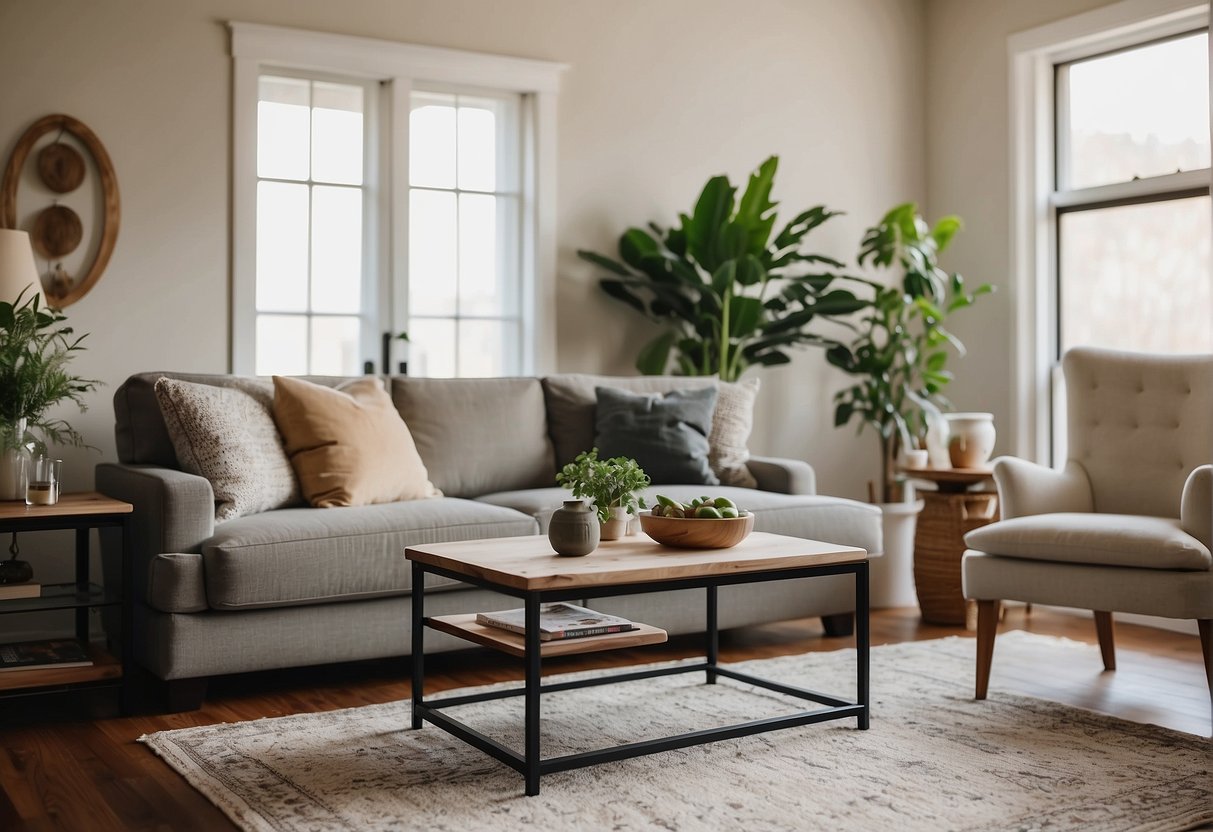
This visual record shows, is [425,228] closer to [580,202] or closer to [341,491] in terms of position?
[580,202]

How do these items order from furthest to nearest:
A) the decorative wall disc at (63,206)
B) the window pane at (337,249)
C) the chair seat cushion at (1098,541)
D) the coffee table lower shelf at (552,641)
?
the window pane at (337,249), the decorative wall disc at (63,206), the chair seat cushion at (1098,541), the coffee table lower shelf at (552,641)

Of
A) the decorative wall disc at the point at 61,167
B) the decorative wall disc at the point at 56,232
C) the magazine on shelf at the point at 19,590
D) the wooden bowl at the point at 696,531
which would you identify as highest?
the decorative wall disc at the point at 61,167

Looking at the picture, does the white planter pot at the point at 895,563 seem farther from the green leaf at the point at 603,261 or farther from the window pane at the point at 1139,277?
the green leaf at the point at 603,261

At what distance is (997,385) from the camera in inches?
215

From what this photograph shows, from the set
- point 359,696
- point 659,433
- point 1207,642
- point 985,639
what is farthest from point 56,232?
point 1207,642

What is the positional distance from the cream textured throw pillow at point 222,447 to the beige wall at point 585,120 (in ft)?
2.35

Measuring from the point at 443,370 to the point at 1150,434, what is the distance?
8.55 ft

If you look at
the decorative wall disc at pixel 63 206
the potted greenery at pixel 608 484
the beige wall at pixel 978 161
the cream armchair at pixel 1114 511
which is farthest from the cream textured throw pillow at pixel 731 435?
the decorative wall disc at pixel 63 206

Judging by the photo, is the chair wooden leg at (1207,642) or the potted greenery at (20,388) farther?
the potted greenery at (20,388)

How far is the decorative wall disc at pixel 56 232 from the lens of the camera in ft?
13.3

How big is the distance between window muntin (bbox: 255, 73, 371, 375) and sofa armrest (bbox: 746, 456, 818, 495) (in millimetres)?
1603

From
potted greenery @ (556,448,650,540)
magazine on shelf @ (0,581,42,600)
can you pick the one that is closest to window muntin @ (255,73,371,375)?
magazine on shelf @ (0,581,42,600)

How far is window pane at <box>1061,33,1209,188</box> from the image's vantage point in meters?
4.80

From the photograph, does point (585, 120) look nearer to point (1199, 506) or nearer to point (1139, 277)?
point (1139, 277)
